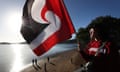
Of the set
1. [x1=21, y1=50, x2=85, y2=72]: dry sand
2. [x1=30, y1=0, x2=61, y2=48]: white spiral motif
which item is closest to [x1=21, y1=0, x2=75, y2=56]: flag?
[x1=30, y1=0, x2=61, y2=48]: white spiral motif

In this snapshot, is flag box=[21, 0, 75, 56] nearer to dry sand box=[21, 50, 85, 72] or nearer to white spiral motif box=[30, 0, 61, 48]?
white spiral motif box=[30, 0, 61, 48]

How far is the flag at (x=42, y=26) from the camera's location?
18.7 ft

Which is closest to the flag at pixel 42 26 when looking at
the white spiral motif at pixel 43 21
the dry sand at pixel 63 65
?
the white spiral motif at pixel 43 21

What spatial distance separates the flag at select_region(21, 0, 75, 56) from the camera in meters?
5.71

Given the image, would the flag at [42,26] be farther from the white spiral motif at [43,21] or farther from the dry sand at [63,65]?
the dry sand at [63,65]

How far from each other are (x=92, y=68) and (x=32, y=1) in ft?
6.06

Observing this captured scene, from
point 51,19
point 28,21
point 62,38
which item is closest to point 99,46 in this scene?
point 62,38

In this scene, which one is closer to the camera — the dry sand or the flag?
the flag

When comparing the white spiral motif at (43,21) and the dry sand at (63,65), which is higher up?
the white spiral motif at (43,21)

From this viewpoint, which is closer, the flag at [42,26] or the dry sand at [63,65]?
the flag at [42,26]

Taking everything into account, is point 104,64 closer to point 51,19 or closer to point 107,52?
point 107,52

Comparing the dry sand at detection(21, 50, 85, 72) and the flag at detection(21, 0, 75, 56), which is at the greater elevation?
the flag at detection(21, 0, 75, 56)

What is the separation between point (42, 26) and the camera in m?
5.79

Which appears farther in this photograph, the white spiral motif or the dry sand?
the dry sand
